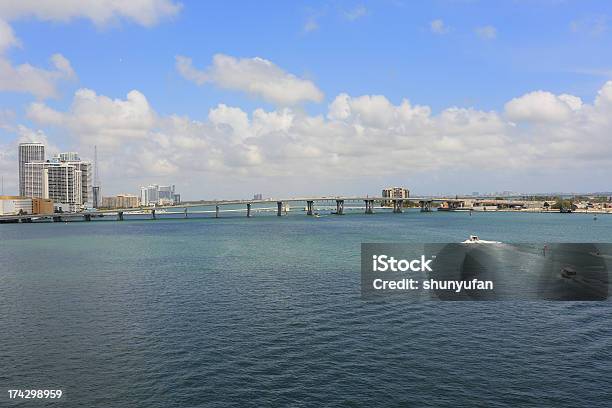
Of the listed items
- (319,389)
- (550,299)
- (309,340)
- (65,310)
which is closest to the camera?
(319,389)

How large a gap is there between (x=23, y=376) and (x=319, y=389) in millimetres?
16899

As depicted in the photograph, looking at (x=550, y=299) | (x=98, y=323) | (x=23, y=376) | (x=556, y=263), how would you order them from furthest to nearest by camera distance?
(x=556, y=263) → (x=550, y=299) → (x=98, y=323) → (x=23, y=376)

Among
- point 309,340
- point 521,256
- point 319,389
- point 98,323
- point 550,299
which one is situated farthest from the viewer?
point 521,256

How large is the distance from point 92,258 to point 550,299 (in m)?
69.0

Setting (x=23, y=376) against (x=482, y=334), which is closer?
(x=23, y=376)

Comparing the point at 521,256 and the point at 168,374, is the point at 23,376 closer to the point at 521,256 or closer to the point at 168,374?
the point at 168,374

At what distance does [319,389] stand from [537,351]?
1497cm

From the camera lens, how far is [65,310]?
138 ft

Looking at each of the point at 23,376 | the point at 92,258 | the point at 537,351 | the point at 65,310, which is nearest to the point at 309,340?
the point at 537,351

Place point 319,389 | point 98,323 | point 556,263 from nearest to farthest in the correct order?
point 319,389 < point 98,323 < point 556,263

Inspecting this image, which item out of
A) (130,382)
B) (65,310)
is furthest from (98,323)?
(130,382)

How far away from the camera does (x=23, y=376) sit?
89.1 feet

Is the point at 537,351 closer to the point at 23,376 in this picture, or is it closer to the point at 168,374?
the point at 168,374

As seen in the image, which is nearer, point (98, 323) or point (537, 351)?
point (537, 351)
